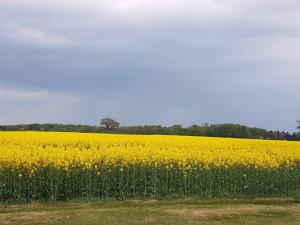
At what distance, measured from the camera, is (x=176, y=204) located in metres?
15.1

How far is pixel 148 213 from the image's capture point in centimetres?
1284

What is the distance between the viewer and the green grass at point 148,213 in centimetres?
1168

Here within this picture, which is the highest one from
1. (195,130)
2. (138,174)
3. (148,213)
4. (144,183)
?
(195,130)

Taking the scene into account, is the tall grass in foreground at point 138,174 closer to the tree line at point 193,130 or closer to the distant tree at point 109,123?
the tree line at point 193,130

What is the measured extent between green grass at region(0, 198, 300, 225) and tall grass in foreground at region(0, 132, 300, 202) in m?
1.17

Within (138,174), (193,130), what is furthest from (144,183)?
(193,130)

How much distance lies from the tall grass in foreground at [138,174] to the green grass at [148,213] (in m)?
1.17

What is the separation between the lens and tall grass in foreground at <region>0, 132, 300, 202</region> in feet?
53.2

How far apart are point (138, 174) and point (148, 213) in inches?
190

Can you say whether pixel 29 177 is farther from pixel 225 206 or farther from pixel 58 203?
pixel 225 206

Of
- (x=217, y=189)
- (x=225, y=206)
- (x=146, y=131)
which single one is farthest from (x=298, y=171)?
(x=146, y=131)

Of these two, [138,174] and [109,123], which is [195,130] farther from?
[138,174]

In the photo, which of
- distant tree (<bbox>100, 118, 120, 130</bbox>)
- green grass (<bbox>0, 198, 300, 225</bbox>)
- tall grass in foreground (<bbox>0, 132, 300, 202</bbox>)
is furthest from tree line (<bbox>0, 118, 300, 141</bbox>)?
green grass (<bbox>0, 198, 300, 225</bbox>)

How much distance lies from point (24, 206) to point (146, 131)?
3763cm
